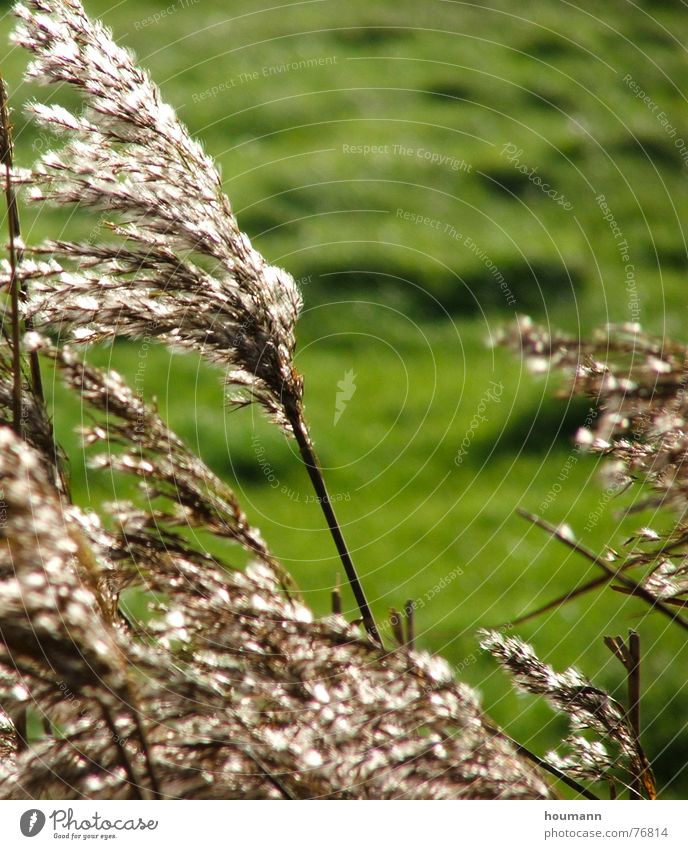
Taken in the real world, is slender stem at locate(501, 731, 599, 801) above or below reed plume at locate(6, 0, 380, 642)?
below

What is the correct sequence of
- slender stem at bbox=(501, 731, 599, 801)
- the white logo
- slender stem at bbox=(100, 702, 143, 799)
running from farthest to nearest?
1. the white logo
2. slender stem at bbox=(501, 731, 599, 801)
3. slender stem at bbox=(100, 702, 143, 799)

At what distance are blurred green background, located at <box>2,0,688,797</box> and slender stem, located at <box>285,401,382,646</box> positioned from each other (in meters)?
1.46

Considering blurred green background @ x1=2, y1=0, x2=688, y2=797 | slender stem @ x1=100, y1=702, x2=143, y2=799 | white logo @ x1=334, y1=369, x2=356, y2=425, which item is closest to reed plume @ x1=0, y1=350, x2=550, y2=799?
slender stem @ x1=100, y1=702, x2=143, y2=799

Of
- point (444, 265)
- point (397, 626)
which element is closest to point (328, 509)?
point (397, 626)

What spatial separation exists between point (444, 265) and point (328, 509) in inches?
81.5

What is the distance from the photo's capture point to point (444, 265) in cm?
271

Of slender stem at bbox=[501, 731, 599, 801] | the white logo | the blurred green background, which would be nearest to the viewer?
slender stem at bbox=[501, 731, 599, 801]

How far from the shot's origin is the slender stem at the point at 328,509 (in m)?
0.70

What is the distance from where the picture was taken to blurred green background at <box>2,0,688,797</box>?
8.00ft

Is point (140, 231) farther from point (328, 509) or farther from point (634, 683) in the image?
point (634, 683)

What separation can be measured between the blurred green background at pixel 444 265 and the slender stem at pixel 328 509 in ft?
4.79

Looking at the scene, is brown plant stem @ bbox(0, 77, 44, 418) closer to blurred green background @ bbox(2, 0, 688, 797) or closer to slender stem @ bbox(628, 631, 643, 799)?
slender stem @ bbox(628, 631, 643, 799)
